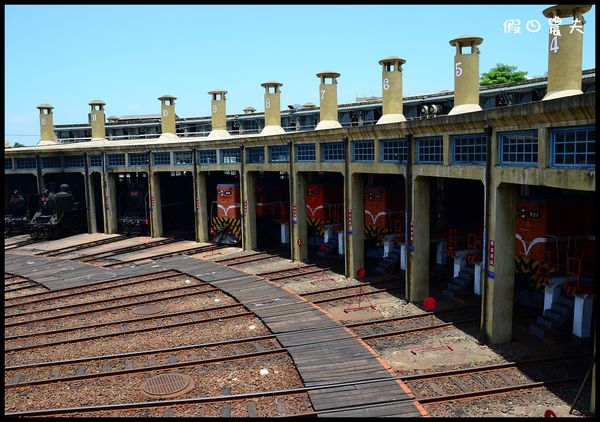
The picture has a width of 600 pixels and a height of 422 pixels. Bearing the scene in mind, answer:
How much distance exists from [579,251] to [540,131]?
6226 mm

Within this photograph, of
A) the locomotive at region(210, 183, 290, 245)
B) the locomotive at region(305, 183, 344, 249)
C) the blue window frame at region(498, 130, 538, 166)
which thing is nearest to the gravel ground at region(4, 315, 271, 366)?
the blue window frame at region(498, 130, 538, 166)

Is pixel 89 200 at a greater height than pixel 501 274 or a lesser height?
greater

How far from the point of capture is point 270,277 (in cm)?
2500

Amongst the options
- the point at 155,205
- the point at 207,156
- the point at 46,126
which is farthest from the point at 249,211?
the point at 46,126

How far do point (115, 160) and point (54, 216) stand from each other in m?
6.25

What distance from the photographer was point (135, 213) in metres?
40.1

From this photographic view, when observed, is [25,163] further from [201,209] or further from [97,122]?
[201,209]

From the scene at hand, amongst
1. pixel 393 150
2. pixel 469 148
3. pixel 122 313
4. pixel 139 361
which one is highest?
pixel 393 150

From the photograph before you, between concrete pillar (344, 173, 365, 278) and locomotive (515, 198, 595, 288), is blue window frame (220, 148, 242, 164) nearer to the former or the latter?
concrete pillar (344, 173, 365, 278)

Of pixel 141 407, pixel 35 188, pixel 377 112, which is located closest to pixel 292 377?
pixel 141 407

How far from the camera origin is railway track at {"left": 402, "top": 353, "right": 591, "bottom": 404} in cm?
1248

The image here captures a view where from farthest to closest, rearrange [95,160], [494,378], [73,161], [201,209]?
[73,161] < [95,160] < [201,209] < [494,378]

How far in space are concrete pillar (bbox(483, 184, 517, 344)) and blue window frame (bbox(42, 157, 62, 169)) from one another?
37.5 m

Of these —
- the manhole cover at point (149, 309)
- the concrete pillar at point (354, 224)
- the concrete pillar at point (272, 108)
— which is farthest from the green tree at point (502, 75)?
the manhole cover at point (149, 309)
